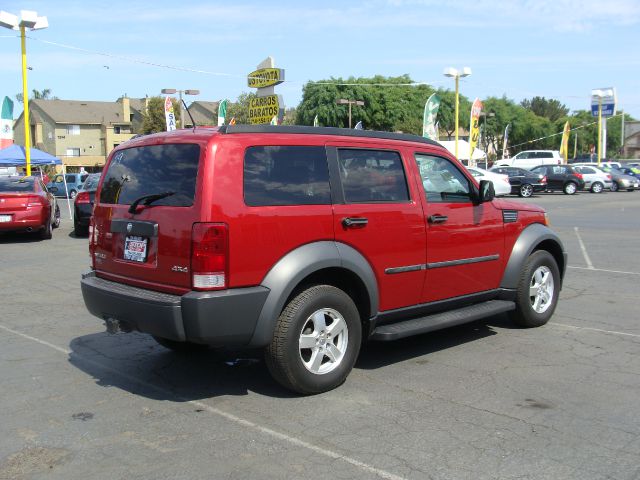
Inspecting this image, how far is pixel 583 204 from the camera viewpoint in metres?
27.2

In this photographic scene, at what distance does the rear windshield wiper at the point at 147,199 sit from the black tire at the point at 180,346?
4.68 ft

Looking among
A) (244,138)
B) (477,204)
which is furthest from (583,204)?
(244,138)

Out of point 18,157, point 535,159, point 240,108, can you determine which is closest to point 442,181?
point 18,157

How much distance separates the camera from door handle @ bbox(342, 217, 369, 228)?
4.89 meters

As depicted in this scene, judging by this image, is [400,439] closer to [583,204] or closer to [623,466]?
[623,466]

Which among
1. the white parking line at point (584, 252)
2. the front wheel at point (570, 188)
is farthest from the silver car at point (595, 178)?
the white parking line at point (584, 252)

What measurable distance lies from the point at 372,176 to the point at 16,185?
12.3m

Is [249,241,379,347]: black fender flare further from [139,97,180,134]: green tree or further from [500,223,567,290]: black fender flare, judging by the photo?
[139,97,180,134]: green tree

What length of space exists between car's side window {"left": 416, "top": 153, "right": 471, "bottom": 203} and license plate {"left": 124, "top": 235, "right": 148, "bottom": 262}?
2.39 m

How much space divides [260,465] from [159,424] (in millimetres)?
942

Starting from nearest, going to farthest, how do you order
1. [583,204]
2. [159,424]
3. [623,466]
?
1. [623,466]
2. [159,424]
3. [583,204]

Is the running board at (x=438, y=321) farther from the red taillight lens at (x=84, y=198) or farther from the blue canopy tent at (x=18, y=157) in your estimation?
the blue canopy tent at (x=18, y=157)

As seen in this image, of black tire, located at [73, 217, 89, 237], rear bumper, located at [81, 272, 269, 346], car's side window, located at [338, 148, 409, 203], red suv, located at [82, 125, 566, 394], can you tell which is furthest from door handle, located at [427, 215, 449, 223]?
black tire, located at [73, 217, 89, 237]

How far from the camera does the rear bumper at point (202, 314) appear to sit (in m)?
4.24
